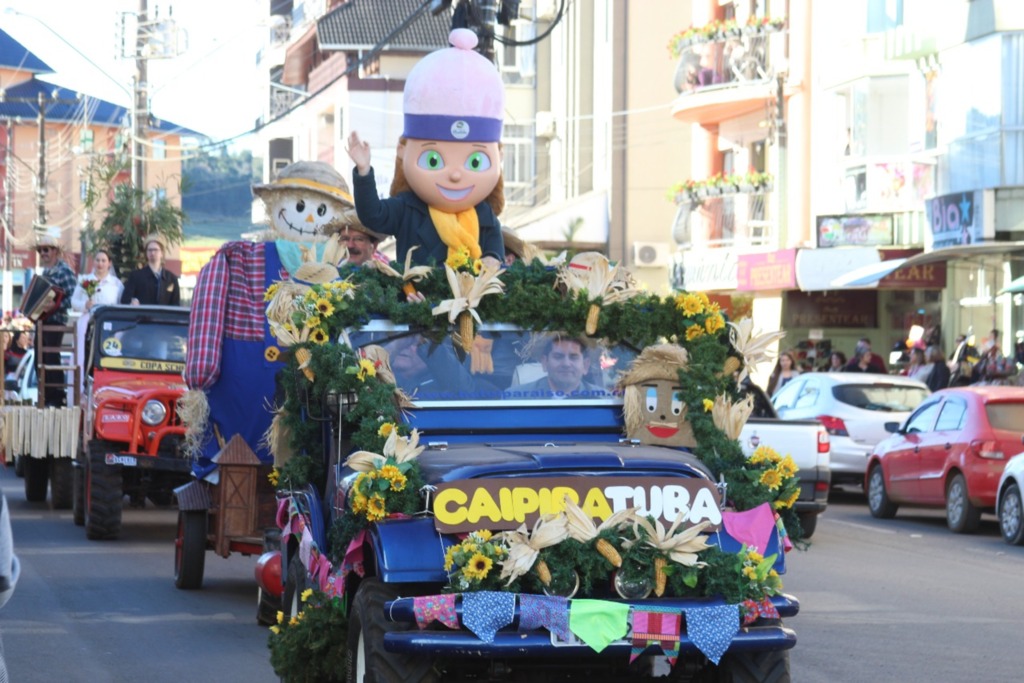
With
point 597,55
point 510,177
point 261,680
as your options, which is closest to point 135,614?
point 261,680

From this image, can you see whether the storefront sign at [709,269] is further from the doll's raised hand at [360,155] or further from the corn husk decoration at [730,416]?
the corn husk decoration at [730,416]

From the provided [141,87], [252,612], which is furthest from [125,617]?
[141,87]

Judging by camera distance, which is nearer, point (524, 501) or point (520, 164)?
point (524, 501)

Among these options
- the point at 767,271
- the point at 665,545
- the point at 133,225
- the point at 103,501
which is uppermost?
the point at 133,225

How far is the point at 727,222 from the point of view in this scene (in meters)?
38.7

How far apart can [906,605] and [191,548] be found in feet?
16.1

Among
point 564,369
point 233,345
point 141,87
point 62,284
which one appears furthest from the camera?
point 141,87

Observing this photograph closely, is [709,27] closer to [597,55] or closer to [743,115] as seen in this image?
[743,115]

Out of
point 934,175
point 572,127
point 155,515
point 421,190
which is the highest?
point 572,127

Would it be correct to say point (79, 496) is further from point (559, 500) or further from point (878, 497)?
point (559, 500)

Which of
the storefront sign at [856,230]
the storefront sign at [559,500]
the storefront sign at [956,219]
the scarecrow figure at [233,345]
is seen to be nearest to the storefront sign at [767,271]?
the storefront sign at [856,230]

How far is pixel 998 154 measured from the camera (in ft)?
92.4

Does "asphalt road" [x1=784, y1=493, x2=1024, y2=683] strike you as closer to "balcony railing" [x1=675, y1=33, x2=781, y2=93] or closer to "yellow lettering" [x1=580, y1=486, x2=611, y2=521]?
"yellow lettering" [x1=580, y1=486, x2=611, y2=521]

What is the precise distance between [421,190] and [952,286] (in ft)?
74.9
